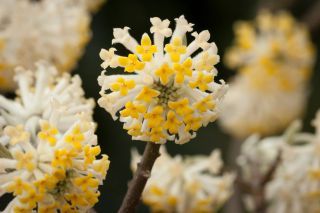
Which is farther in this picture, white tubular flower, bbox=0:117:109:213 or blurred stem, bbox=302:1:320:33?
blurred stem, bbox=302:1:320:33

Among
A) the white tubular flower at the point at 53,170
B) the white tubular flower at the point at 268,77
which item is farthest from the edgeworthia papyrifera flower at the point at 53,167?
the white tubular flower at the point at 268,77

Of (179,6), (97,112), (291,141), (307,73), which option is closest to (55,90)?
(291,141)

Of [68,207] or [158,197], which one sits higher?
[158,197]

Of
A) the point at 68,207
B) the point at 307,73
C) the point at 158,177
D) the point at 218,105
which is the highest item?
the point at 307,73

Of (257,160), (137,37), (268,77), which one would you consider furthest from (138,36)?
(257,160)

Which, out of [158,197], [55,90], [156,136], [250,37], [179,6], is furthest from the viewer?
[179,6]

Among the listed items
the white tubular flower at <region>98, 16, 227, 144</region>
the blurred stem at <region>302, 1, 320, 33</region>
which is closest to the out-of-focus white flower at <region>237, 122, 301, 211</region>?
the white tubular flower at <region>98, 16, 227, 144</region>

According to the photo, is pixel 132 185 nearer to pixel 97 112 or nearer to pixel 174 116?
pixel 174 116

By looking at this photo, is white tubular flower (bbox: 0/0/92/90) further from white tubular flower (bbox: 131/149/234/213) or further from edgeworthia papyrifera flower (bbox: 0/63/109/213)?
edgeworthia papyrifera flower (bbox: 0/63/109/213)
